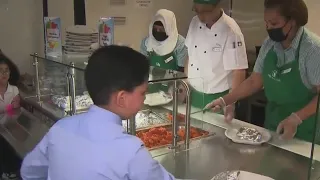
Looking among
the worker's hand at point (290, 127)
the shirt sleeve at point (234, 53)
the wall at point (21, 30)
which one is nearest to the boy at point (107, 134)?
the worker's hand at point (290, 127)

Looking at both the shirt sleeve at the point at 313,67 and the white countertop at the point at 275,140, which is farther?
the shirt sleeve at the point at 313,67

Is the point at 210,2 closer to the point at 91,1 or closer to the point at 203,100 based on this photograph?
the point at 203,100

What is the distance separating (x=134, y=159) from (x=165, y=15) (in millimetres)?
1732

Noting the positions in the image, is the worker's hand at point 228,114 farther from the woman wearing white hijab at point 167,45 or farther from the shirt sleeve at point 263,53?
the woman wearing white hijab at point 167,45

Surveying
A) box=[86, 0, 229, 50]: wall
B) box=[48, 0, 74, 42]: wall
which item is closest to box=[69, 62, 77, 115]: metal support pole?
box=[48, 0, 74, 42]: wall

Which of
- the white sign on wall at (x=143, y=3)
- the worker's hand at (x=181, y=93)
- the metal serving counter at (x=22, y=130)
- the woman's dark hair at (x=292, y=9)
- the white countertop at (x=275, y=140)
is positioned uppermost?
the white sign on wall at (x=143, y=3)

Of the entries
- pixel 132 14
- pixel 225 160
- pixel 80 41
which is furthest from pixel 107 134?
pixel 132 14

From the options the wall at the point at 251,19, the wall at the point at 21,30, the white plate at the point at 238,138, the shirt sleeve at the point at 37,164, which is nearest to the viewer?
the shirt sleeve at the point at 37,164

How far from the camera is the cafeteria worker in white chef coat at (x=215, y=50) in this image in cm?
188

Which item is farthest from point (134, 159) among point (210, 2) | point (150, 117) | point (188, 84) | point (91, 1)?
point (91, 1)

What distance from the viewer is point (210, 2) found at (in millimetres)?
1775

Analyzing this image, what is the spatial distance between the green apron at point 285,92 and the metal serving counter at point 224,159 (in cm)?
26

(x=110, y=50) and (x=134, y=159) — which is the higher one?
(x=110, y=50)

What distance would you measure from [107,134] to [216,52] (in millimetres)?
1414
